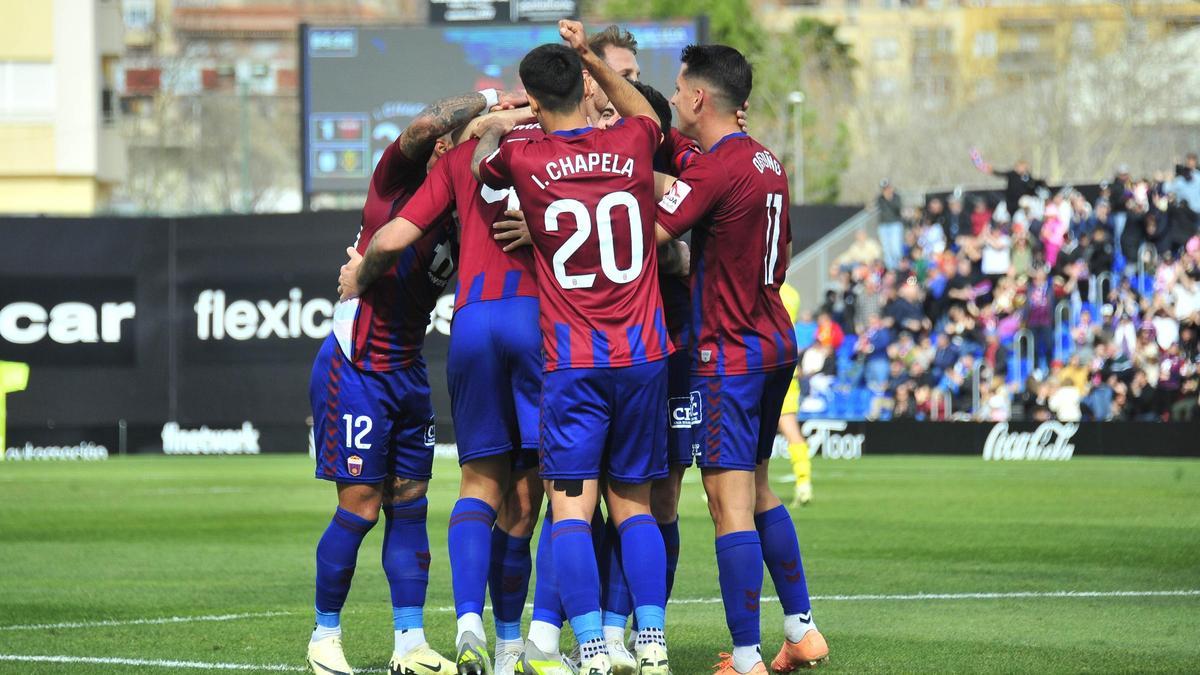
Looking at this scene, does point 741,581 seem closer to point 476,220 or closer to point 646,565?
point 646,565

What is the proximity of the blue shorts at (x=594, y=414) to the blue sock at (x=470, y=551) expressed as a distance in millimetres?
446

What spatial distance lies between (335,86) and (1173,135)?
36115 mm

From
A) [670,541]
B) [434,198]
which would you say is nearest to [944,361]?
[670,541]

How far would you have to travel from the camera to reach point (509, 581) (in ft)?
24.1

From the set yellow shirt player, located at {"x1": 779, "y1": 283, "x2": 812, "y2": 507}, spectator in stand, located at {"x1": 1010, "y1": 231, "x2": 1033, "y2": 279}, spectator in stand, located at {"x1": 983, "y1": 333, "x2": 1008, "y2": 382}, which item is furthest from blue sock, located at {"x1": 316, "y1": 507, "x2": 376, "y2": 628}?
spectator in stand, located at {"x1": 1010, "y1": 231, "x2": 1033, "y2": 279}

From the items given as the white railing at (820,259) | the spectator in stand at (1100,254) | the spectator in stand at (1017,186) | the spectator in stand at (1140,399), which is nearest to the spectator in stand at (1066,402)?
the spectator in stand at (1140,399)

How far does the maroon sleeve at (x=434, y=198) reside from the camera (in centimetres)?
707

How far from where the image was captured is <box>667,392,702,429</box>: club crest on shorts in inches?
285

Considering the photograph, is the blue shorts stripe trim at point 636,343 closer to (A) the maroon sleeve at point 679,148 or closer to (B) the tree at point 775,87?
(A) the maroon sleeve at point 679,148

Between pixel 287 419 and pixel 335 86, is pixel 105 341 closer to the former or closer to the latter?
pixel 287 419

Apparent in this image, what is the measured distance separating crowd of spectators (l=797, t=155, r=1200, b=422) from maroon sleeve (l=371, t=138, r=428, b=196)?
17166 millimetres

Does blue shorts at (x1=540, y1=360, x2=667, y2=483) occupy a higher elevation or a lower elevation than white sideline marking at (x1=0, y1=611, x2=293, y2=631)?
higher

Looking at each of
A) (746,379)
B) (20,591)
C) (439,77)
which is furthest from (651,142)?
(439,77)

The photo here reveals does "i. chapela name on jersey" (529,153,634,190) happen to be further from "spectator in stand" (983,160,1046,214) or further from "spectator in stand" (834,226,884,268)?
"spectator in stand" (983,160,1046,214)
